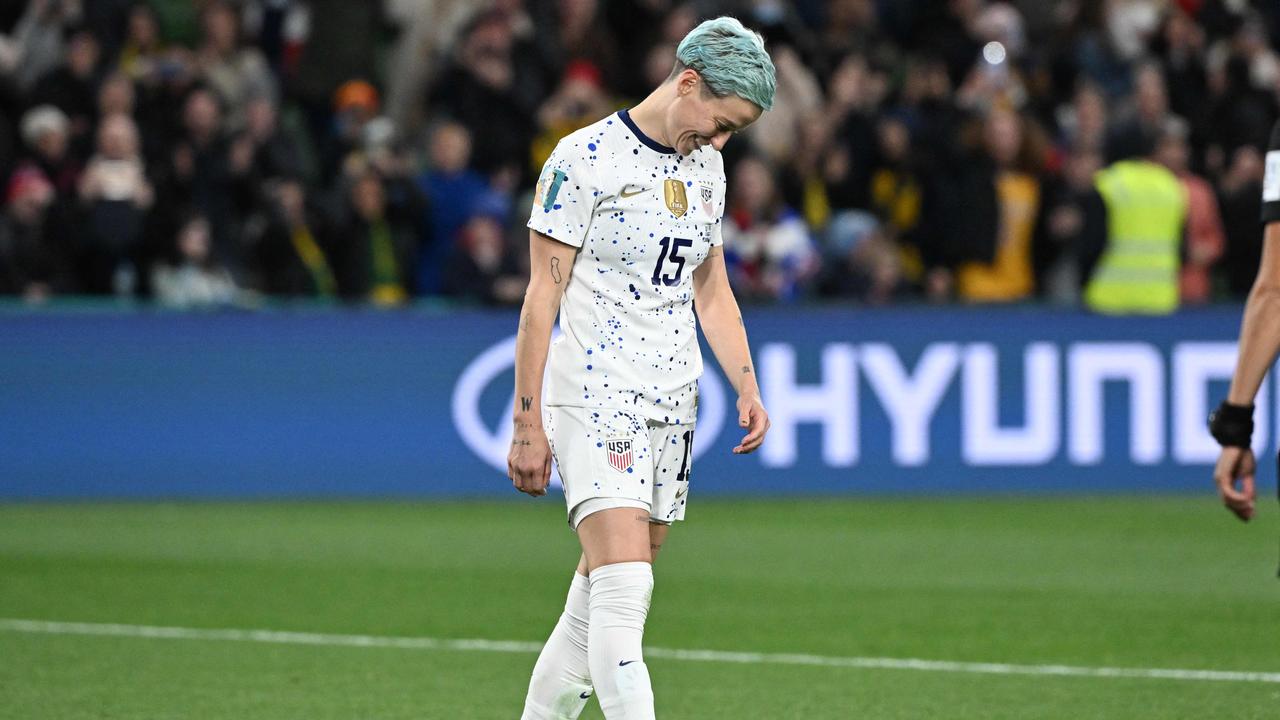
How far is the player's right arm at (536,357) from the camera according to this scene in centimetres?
550

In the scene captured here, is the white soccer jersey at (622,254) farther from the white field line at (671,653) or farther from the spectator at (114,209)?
the spectator at (114,209)

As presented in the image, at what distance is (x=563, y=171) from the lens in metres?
5.56

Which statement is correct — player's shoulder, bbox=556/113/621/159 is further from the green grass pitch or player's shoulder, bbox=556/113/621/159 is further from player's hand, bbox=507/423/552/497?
the green grass pitch

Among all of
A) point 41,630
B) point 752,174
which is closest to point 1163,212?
point 752,174

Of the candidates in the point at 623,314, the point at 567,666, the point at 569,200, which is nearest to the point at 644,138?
the point at 569,200

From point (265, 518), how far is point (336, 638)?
15.3 ft

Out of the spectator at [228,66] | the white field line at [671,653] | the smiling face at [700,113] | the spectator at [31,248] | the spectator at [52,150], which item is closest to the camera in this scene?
the smiling face at [700,113]

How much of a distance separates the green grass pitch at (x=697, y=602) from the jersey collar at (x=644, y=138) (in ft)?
8.43

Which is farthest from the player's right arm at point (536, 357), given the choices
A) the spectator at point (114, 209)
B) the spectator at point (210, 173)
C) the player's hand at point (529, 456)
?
the spectator at point (210, 173)

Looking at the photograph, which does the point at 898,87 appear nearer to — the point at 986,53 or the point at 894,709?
the point at 986,53

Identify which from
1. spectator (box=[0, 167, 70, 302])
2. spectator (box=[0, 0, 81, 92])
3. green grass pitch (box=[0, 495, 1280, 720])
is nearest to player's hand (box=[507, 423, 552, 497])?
green grass pitch (box=[0, 495, 1280, 720])

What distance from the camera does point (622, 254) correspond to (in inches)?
220

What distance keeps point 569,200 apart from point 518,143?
11719 millimetres

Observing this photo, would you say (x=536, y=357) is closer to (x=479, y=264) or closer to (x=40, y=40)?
(x=479, y=264)
